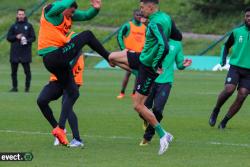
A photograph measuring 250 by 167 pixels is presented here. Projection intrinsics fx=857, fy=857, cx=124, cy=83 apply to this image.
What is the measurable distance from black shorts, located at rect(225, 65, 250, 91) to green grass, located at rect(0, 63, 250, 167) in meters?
0.82

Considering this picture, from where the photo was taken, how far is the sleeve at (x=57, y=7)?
1220cm

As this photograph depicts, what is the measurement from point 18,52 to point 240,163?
15.2m

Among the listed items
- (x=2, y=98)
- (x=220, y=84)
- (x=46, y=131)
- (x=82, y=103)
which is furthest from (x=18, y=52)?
(x=46, y=131)

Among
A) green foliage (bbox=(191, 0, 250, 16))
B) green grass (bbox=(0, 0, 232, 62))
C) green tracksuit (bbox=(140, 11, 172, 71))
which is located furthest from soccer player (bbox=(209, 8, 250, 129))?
green foliage (bbox=(191, 0, 250, 16))

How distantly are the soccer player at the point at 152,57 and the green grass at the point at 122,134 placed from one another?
48 centimetres

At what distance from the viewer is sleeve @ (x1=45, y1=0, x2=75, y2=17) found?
12.2 m

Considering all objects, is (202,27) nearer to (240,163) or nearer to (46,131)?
(46,131)

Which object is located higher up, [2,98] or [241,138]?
[241,138]

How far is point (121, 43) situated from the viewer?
1714 cm

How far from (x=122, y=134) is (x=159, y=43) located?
9.72 feet

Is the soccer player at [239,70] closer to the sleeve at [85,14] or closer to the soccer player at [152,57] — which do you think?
the soccer player at [152,57]

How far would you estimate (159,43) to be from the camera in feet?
39.2

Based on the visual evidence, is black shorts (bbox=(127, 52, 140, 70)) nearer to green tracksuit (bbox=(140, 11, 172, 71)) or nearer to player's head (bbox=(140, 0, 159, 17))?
green tracksuit (bbox=(140, 11, 172, 71))

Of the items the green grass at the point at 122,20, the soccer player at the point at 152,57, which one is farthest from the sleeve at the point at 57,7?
the green grass at the point at 122,20
